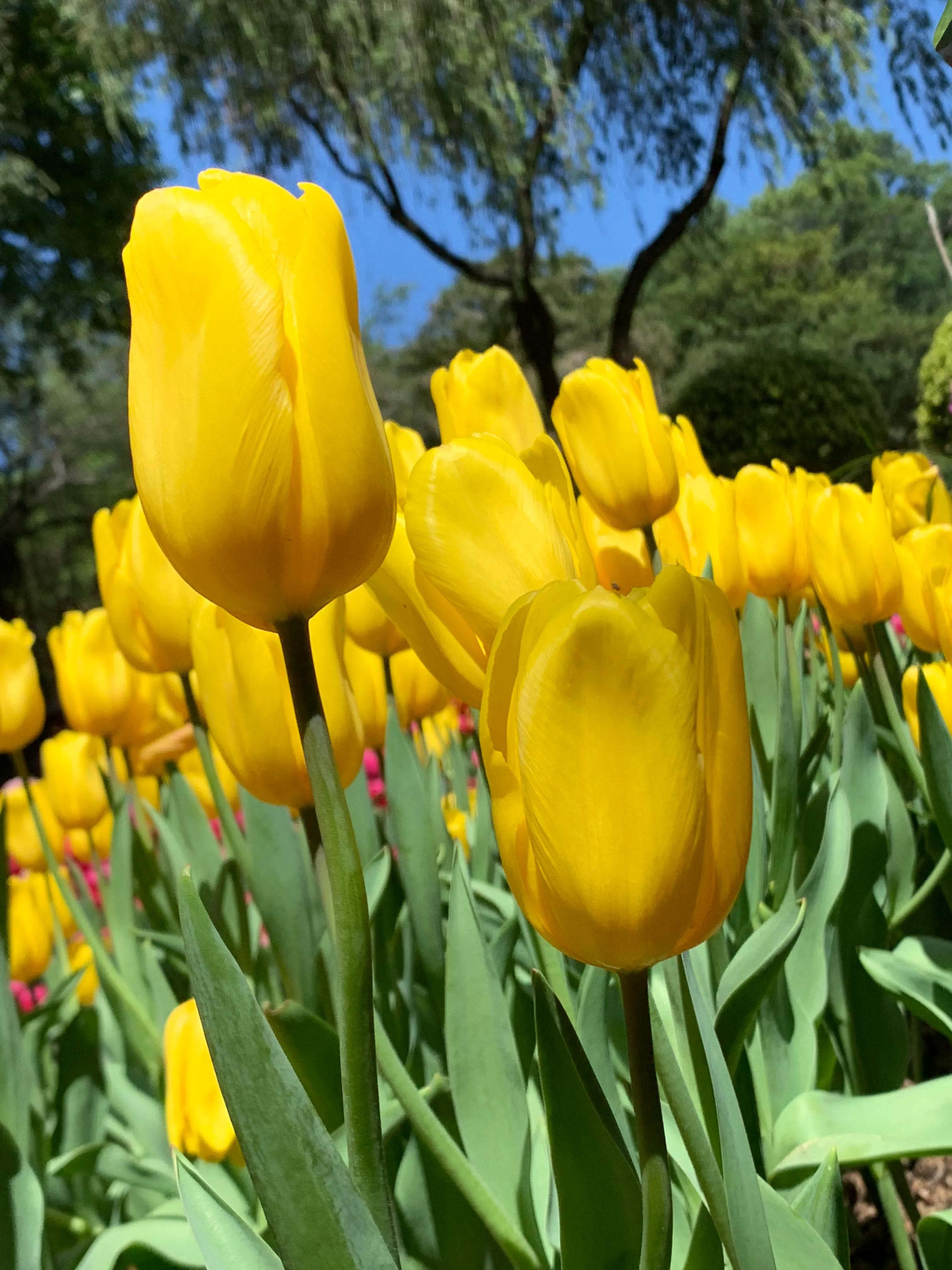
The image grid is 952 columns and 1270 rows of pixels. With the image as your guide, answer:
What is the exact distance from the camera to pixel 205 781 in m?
1.43

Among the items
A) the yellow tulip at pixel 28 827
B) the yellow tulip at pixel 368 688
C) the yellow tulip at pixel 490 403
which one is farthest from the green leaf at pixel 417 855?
the yellow tulip at pixel 28 827

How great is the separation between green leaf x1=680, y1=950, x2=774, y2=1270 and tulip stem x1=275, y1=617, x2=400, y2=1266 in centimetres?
13

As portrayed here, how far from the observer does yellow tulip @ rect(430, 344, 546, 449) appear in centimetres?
69

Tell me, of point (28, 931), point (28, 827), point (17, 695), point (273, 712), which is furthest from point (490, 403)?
point (28, 827)

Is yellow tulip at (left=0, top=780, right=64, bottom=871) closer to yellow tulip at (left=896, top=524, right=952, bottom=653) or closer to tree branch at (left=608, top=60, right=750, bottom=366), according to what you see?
yellow tulip at (left=896, top=524, right=952, bottom=653)

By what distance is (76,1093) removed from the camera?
39.8 inches

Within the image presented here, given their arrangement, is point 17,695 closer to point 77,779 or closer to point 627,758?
point 77,779

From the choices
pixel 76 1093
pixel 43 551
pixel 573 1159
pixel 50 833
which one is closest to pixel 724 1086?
pixel 573 1159

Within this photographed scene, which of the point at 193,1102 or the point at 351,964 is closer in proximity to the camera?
the point at 351,964

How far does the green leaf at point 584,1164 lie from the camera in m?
0.41

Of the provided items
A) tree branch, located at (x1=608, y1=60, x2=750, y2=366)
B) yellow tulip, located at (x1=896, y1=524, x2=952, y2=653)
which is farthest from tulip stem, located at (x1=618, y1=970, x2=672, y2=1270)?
tree branch, located at (x1=608, y1=60, x2=750, y2=366)

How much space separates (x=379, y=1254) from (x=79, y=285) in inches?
391

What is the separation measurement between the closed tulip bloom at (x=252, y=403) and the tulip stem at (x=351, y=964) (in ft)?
0.20

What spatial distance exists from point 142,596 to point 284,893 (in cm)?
28
